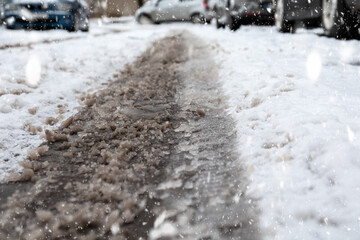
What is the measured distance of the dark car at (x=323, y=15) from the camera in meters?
6.32

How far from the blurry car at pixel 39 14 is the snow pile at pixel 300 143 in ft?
23.5

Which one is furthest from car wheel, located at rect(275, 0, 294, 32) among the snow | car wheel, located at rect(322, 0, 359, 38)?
the snow

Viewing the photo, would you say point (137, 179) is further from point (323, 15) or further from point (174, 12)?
point (174, 12)

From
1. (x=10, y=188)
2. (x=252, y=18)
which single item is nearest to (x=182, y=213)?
(x=10, y=188)

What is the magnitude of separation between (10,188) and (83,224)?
0.76 metres

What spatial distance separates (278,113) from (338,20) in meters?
4.67

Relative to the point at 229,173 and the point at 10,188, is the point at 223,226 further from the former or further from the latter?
the point at 10,188

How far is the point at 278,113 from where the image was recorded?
327cm

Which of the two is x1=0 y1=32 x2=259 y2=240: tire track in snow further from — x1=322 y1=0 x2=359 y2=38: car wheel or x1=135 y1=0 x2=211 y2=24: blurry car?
x1=135 y1=0 x2=211 y2=24: blurry car

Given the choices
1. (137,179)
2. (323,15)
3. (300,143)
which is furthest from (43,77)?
(323,15)

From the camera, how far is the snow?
6.85ft

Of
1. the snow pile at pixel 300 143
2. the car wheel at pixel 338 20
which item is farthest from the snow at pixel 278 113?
the car wheel at pixel 338 20

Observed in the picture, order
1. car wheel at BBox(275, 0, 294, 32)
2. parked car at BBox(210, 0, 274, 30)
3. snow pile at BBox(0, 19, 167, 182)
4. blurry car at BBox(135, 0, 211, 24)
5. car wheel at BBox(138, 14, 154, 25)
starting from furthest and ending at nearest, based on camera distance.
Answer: car wheel at BBox(138, 14, 154, 25) < blurry car at BBox(135, 0, 211, 24) < parked car at BBox(210, 0, 274, 30) < car wheel at BBox(275, 0, 294, 32) < snow pile at BBox(0, 19, 167, 182)

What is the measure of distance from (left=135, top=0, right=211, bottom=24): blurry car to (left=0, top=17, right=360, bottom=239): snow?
386 inches
